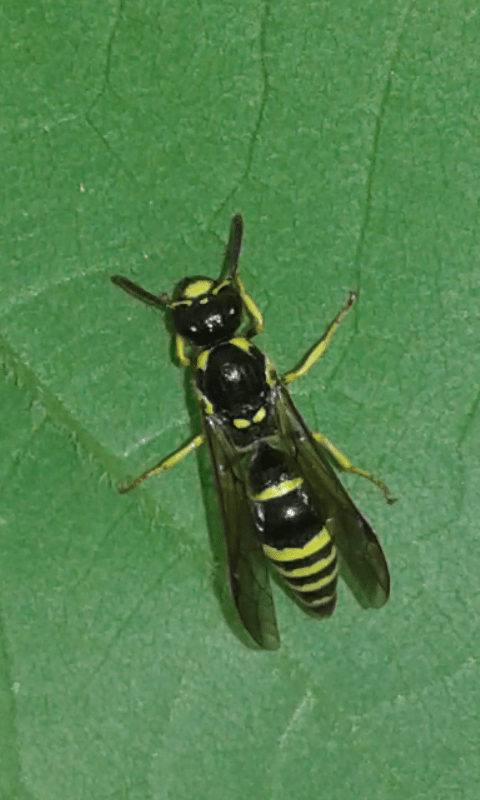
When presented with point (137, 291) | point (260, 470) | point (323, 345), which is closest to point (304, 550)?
point (260, 470)

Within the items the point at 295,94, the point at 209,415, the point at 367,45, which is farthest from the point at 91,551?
the point at 367,45

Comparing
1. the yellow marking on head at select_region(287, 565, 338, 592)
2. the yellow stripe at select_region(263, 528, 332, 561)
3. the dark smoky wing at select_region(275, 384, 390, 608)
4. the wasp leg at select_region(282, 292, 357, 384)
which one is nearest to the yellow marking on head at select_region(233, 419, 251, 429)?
the dark smoky wing at select_region(275, 384, 390, 608)

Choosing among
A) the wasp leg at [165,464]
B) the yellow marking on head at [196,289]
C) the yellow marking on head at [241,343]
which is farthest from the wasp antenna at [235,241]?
the wasp leg at [165,464]

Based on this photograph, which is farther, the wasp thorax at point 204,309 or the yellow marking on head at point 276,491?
the yellow marking on head at point 276,491

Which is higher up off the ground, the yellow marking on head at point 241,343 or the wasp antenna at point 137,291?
the wasp antenna at point 137,291

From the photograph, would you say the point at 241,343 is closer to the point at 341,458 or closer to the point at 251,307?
the point at 251,307

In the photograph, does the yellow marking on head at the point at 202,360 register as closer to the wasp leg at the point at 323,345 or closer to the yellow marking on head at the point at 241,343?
the yellow marking on head at the point at 241,343

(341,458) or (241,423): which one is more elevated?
(241,423)
